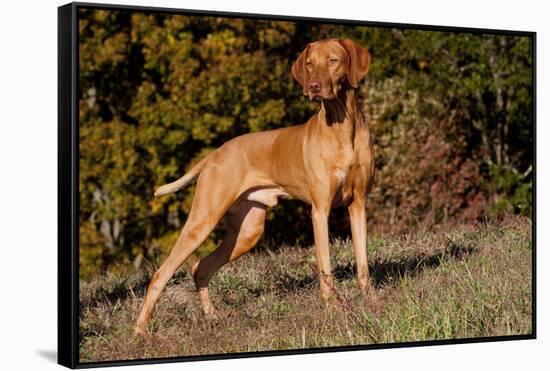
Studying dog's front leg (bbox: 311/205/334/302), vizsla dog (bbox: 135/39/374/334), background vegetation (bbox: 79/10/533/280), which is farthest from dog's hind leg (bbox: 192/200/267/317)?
background vegetation (bbox: 79/10/533/280)

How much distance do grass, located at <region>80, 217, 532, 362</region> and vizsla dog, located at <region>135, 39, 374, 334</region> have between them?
0.21 meters

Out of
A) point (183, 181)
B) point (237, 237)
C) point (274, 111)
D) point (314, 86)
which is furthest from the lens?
point (274, 111)

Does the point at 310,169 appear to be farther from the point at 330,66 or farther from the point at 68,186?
the point at 68,186

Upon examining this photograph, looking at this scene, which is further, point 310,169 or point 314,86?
point 310,169

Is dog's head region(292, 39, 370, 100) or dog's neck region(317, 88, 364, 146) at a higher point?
dog's head region(292, 39, 370, 100)

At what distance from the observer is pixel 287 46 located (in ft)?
44.5

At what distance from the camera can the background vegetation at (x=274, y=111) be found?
12922mm

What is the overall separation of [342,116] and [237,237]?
3.85 feet

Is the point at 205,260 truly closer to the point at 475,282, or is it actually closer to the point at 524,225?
the point at 475,282

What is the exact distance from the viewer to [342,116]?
733 cm

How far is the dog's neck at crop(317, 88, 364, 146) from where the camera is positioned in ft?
24.0

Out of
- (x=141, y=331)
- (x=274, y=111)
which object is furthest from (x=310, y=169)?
(x=274, y=111)

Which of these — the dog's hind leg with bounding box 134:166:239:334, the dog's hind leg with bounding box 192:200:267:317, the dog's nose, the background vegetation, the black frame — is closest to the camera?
the black frame

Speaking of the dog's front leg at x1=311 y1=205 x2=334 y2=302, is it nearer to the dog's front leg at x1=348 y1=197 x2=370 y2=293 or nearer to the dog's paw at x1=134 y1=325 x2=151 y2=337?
the dog's front leg at x1=348 y1=197 x2=370 y2=293
